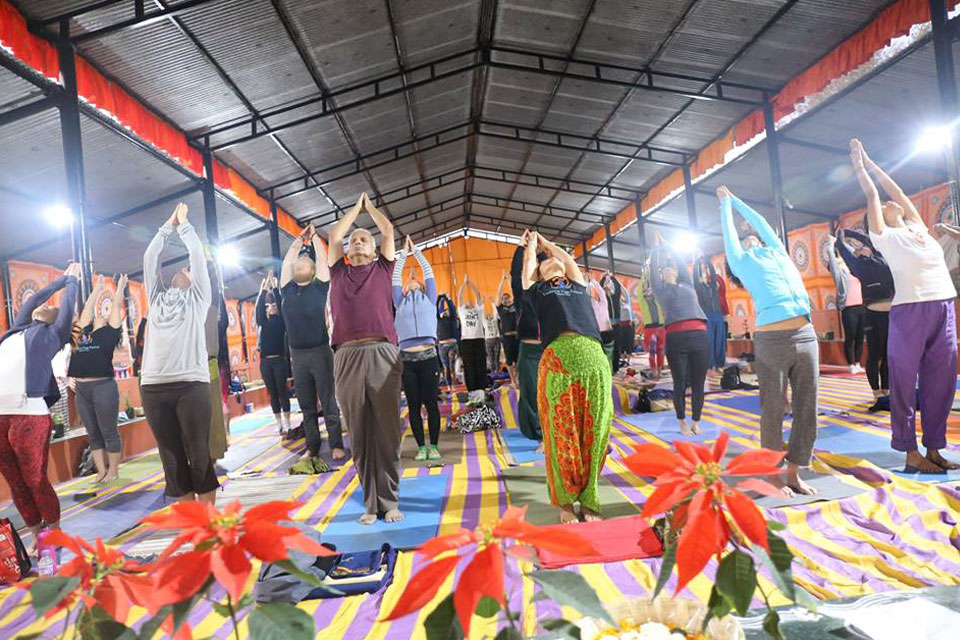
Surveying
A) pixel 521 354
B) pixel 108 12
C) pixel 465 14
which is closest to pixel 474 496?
pixel 521 354

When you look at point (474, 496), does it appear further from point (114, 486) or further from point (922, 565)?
point (114, 486)

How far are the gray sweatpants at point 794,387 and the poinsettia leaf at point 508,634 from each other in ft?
8.40

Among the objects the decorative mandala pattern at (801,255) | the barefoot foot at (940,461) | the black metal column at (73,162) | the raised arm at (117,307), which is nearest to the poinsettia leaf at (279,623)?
the barefoot foot at (940,461)

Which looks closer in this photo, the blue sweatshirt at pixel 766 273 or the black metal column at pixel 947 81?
the blue sweatshirt at pixel 766 273

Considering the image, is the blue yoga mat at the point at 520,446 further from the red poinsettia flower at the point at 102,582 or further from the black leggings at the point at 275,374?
the red poinsettia flower at the point at 102,582

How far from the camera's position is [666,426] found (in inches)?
190

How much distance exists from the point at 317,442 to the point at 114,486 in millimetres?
1603

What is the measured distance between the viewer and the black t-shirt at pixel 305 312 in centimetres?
416

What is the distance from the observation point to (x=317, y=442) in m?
4.30

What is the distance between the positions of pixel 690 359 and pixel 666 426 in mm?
868

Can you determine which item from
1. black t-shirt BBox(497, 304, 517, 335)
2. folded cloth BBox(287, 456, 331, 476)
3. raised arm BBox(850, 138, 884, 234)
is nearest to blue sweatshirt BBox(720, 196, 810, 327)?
raised arm BBox(850, 138, 884, 234)

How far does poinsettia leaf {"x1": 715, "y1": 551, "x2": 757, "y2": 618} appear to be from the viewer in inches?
18.1

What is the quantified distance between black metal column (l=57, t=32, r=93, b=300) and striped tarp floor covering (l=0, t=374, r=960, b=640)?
1.86 m

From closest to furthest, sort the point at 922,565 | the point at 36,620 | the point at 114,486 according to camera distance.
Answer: the point at 36,620
the point at 922,565
the point at 114,486
